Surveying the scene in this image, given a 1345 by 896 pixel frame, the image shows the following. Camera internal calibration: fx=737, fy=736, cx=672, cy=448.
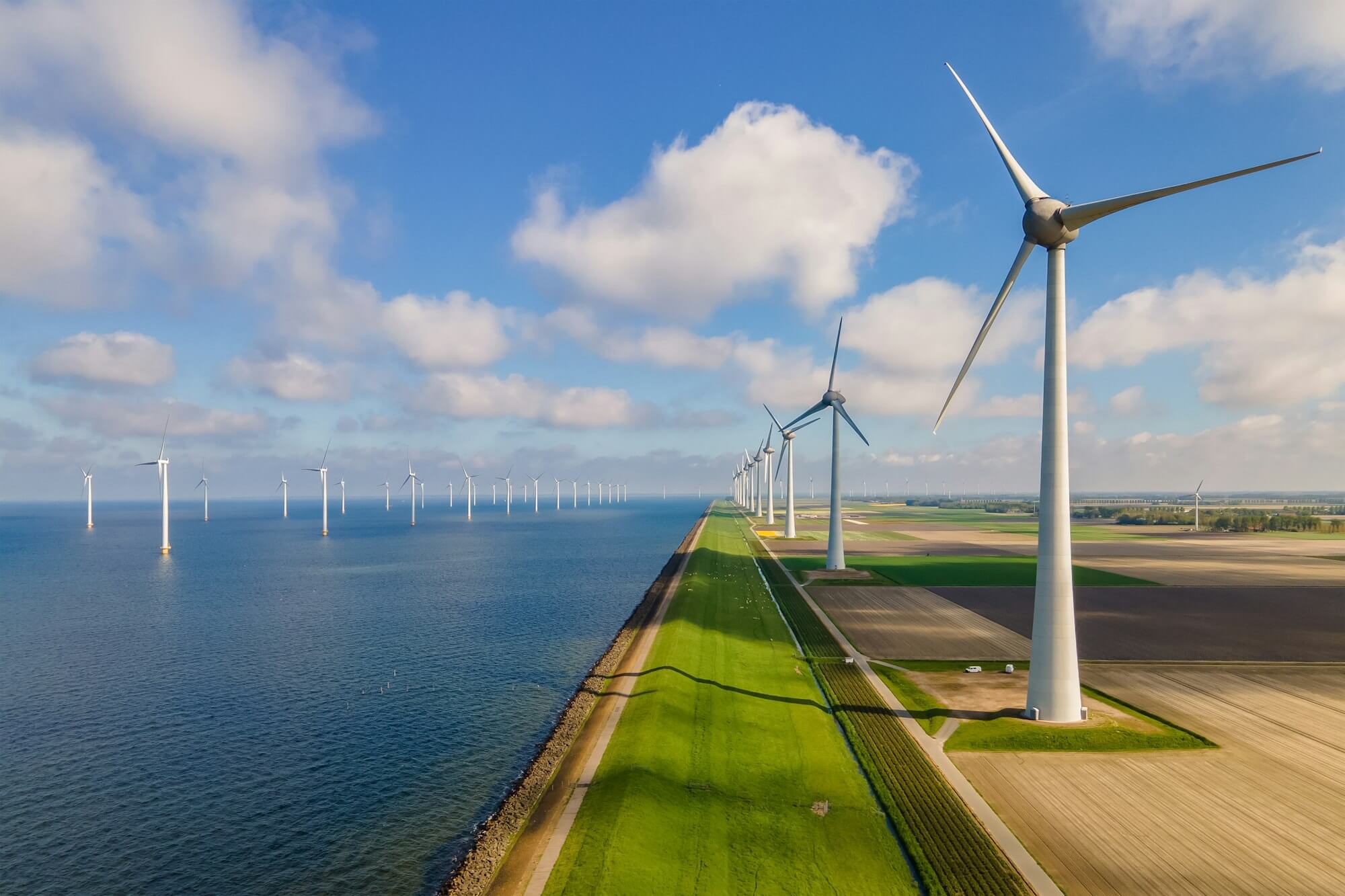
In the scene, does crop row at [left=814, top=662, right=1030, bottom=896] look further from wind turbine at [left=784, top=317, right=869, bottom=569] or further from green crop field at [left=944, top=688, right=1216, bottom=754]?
wind turbine at [left=784, top=317, right=869, bottom=569]

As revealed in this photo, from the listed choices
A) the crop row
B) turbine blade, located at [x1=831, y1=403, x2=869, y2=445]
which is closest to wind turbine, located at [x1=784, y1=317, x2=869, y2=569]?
turbine blade, located at [x1=831, y1=403, x2=869, y2=445]

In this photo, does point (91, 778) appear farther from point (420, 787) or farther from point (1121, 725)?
point (1121, 725)

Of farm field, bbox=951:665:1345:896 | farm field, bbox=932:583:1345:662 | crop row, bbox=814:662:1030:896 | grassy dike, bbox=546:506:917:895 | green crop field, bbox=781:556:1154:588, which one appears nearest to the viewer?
crop row, bbox=814:662:1030:896

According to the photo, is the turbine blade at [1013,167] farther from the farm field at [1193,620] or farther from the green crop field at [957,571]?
the green crop field at [957,571]

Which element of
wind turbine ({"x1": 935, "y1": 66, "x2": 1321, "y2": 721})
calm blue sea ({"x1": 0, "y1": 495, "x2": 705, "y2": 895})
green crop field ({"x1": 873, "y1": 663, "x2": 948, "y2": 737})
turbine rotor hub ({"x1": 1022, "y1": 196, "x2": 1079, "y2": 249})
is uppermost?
turbine rotor hub ({"x1": 1022, "y1": 196, "x2": 1079, "y2": 249})

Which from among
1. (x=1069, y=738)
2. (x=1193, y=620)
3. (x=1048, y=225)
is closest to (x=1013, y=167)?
(x=1048, y=225)

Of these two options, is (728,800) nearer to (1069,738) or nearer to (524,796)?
(524,796)

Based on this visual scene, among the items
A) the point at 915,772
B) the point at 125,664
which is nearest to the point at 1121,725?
the point at 915,772
